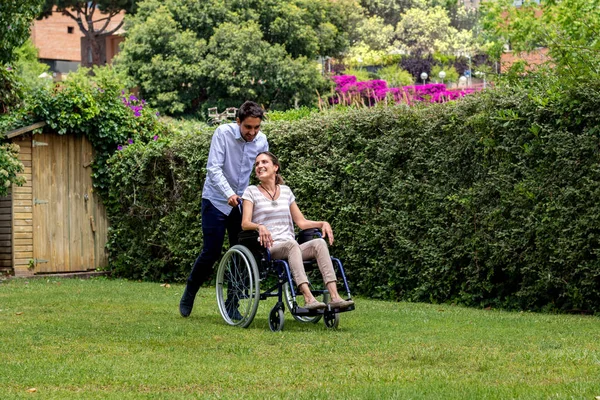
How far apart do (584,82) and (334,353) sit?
405 cm

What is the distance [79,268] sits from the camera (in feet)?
49.3

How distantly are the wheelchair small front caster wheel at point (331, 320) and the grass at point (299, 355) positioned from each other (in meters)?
0.09

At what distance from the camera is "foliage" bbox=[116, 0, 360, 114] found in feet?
114

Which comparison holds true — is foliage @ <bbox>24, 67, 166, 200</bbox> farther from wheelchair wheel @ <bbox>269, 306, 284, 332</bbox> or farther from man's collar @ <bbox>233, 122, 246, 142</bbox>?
wheelchair wheel @ <bbox>269, 306, 284, 332</bbox>

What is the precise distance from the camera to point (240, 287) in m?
7.73

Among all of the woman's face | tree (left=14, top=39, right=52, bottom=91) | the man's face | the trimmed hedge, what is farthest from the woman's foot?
tree (left=14, top=39, right=52, bottom=91)

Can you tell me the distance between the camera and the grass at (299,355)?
4695mm

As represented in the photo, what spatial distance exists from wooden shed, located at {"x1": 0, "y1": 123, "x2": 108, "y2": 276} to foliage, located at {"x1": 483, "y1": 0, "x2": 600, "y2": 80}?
711 cm

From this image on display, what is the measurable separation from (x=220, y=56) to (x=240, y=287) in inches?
1103

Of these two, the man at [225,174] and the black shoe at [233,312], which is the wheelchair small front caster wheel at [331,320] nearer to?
the black shoe at [233,312]

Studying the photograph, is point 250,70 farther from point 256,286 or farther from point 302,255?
point 256,286

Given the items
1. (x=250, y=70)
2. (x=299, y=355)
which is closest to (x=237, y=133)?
(x=299, y=355)

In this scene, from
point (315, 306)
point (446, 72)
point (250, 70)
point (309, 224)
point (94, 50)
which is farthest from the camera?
point (446, 72)

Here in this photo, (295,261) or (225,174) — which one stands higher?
(225,174)
